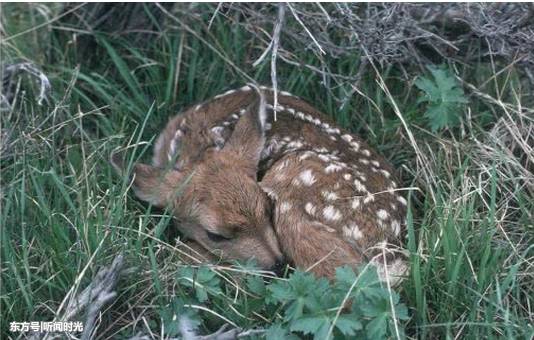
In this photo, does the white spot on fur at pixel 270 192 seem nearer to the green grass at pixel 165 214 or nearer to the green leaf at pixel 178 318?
the green grass at pixel 165 214

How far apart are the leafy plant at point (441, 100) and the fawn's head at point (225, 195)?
79cm

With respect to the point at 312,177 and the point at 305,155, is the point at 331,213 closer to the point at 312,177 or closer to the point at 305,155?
the point at 312,177

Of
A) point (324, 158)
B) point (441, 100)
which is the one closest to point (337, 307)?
point (324, 158)

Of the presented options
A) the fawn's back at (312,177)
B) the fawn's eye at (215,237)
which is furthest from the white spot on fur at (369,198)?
the fawn's eye at (215,237)

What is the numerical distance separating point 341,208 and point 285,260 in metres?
0.31

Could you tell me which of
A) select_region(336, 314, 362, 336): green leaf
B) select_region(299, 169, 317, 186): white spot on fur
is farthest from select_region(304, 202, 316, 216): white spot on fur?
select_region(336, 314, 362, 336): green leaf

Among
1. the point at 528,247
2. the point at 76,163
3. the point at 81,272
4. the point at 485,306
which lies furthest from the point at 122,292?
the point at 528,247

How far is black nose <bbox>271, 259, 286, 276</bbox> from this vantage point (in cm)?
352

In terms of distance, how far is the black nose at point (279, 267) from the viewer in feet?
11.6

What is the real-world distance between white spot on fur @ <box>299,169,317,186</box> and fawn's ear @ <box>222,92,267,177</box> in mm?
231

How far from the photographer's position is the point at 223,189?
12.0 feet

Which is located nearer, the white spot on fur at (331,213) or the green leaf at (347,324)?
the green leaf at (347,324)

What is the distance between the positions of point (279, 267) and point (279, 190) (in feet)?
1.14

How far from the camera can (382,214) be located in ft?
11.8
